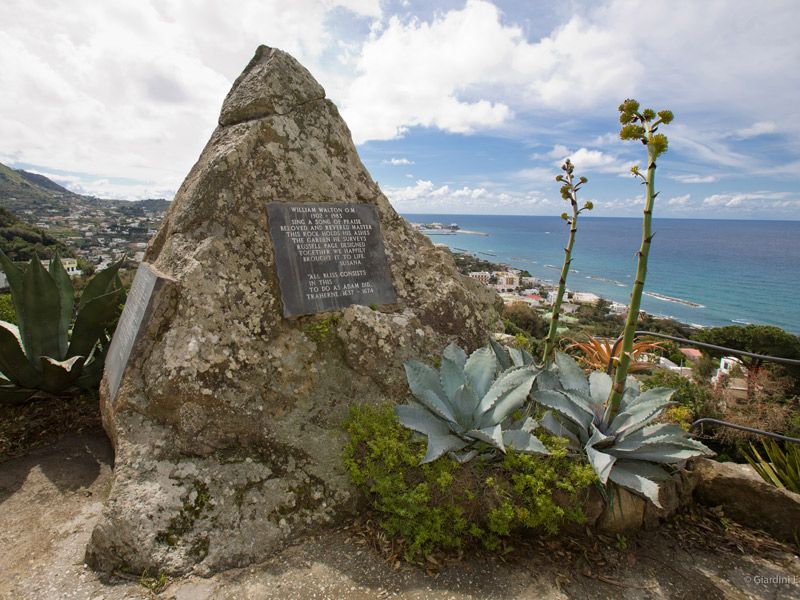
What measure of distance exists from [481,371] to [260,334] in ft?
6.09

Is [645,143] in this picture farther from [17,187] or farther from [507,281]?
[17,187]

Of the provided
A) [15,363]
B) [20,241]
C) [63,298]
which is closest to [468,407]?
[15,363]

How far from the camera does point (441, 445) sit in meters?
2.96

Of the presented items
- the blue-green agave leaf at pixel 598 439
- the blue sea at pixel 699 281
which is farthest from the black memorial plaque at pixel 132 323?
the blue sea at pixel 699 281

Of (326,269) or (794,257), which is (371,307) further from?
(794,257)

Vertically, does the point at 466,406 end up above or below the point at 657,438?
above

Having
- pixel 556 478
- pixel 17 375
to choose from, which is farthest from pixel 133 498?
pixel 556 478

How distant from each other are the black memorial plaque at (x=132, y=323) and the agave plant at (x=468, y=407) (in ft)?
6.91

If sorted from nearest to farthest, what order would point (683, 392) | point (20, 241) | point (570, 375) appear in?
point (570, 375) → point (683, 392) → point (20, 241)

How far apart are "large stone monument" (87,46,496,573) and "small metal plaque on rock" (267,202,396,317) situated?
0.01 meters

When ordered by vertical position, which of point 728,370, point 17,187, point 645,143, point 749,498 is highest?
point 17,187

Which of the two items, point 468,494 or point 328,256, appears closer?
point 468,494

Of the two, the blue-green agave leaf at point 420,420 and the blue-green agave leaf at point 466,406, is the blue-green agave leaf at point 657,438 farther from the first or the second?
the blue-green agave leaf at point 420,420

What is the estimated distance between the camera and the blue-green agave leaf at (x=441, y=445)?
2867 mm
